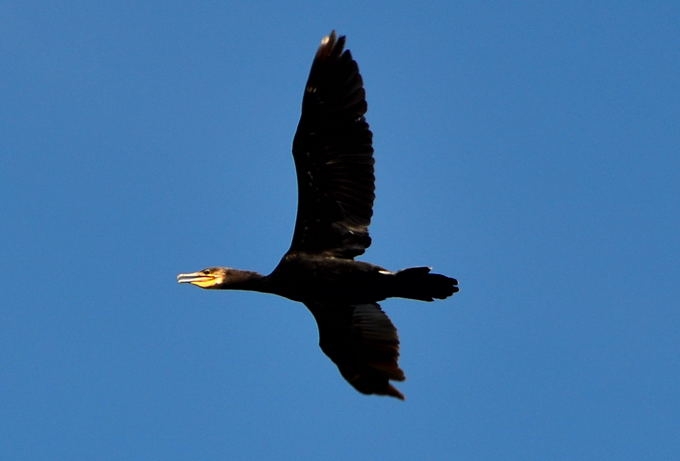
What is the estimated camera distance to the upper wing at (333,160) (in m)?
18.8

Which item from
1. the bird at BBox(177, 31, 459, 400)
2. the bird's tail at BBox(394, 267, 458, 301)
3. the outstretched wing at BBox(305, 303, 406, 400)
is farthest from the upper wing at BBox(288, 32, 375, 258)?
the bird's tail at BBox(394, 267, 458, 301)

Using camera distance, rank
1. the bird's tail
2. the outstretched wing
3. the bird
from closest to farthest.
→ the bird's tail, the bird, the outstretched wing

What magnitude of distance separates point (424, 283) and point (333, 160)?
2114mm

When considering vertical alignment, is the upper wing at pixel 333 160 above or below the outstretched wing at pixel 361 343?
above

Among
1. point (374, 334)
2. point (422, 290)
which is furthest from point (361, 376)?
point (422, 290)

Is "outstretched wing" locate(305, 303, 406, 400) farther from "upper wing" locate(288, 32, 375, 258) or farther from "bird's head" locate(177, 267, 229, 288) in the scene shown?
"bird's head" locate(177, 267, 229, 288)

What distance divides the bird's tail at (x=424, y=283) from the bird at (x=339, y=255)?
0.01 m

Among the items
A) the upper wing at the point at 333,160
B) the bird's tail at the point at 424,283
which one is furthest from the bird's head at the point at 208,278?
the bird's tail at the point at 424,283

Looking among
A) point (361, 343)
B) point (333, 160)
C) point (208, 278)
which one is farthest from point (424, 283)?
point (208, 278)

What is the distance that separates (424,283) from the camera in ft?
60.1

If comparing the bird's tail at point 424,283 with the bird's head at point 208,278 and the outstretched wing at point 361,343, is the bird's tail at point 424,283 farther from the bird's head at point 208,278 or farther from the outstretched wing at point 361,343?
the bird's head at point 208,278

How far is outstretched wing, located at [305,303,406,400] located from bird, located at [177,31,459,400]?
0.04 ft

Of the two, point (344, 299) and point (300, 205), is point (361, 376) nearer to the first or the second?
point (344, 299)

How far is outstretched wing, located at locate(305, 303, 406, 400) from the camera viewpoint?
64.1 ft
